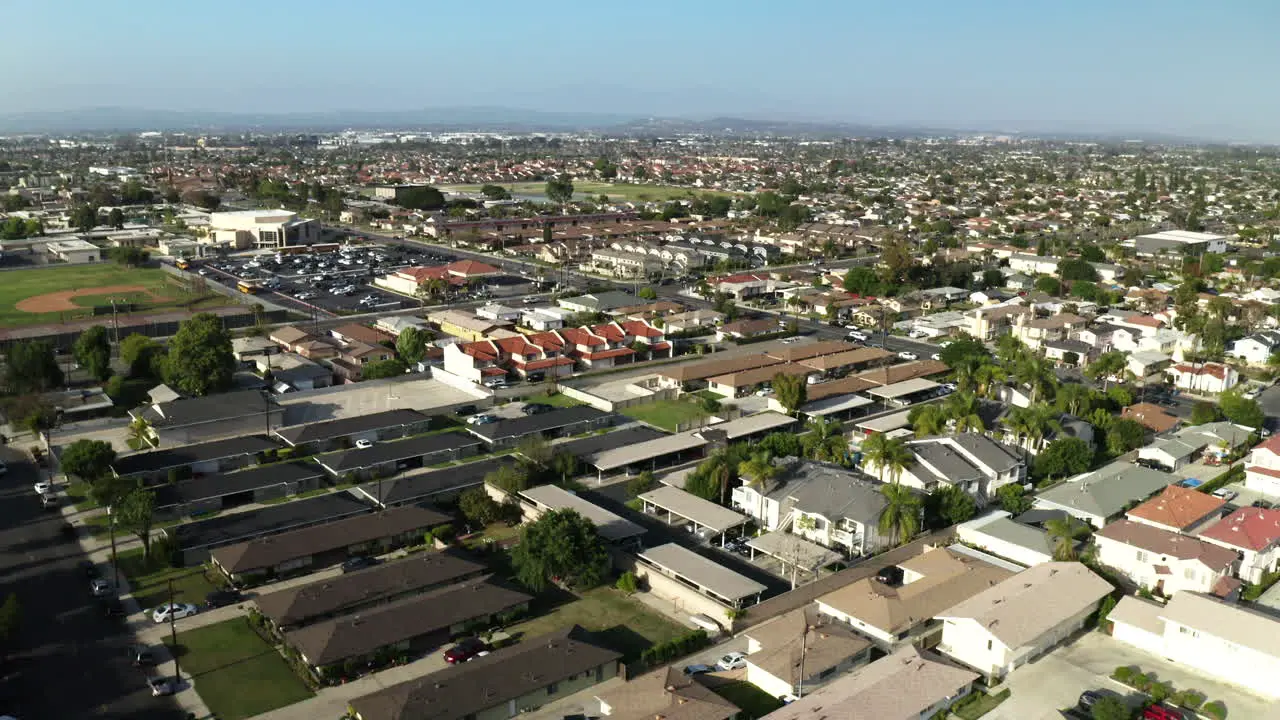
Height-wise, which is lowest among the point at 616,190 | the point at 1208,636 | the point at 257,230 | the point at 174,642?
the point at 174,642

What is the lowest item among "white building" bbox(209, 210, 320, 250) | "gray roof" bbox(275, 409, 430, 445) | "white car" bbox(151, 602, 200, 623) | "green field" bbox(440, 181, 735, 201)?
"white car" bbox(151, 602, 200, 623)

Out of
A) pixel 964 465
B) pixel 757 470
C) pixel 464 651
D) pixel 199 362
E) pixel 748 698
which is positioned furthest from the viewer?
pixel 199 362

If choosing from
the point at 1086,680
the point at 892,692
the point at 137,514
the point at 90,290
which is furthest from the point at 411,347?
the point at 90,290

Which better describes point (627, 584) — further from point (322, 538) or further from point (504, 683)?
point (322, 538)

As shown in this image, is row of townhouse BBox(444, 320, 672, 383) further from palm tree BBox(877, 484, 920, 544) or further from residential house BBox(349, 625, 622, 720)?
residential house BBox(349, 625, 622, 720)

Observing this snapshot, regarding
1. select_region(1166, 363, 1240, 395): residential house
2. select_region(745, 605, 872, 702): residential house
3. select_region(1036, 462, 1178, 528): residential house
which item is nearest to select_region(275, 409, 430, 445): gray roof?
select_region(745, 605, 872, 702): residential house

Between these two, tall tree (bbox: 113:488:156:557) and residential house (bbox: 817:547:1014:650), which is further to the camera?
tall tree (bbox: 113:488:156:557)

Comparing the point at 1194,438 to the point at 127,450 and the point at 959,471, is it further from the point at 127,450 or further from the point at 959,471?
Answer: the point at 127,450
